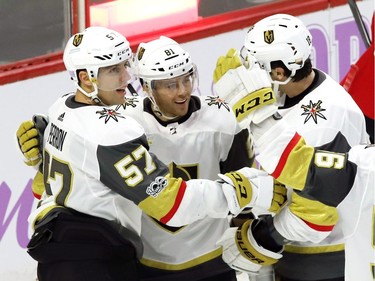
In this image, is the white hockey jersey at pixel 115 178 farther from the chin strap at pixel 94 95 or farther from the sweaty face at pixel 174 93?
the sweaty face at pixel 174 93

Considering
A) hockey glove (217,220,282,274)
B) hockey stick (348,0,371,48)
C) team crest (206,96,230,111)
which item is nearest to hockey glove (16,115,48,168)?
team crest (206,96,230,111)

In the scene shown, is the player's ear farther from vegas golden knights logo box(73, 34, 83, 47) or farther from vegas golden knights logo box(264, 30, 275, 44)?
vegas golden knights logo box(73, 34, 83, 47)

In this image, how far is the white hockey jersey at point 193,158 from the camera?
10.6 ft

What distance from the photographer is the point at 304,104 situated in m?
3.08

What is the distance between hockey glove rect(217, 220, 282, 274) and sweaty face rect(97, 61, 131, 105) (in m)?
0.51

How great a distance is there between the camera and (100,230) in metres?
3.03

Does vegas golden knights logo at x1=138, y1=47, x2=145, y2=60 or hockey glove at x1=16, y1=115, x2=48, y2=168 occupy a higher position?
vegas golden knights logo at x1=138, y1=47, x2=145, y2=60

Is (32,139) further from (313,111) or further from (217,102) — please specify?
(313,111)

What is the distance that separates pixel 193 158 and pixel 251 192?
304 mm

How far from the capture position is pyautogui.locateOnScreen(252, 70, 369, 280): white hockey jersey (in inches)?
119

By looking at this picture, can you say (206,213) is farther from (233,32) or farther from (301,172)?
(233,32)

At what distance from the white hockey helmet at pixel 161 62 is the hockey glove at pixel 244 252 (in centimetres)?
48

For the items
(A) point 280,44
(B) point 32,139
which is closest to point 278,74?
(A) point 280,44

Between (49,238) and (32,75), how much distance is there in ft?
6.50
